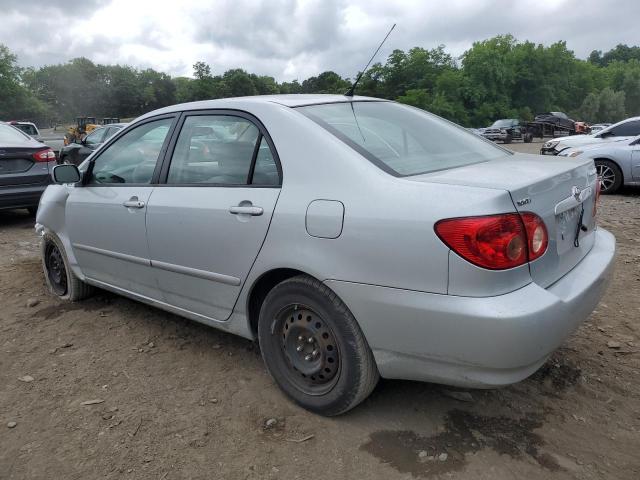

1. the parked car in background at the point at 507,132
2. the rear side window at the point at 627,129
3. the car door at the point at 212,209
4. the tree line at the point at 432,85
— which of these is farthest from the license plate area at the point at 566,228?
the tree line at the point at 432,85

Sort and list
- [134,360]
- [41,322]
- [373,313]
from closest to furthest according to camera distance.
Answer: [373,313], [134,360], [41,322]

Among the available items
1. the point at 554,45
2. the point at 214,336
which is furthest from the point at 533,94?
the point at 214,336

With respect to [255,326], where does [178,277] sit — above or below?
above

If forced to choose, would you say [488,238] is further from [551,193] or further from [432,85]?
[432,85]

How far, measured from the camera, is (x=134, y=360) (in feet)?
10.7

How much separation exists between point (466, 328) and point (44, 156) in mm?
7480

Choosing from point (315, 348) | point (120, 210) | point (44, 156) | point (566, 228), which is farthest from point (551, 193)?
point (44, 156)

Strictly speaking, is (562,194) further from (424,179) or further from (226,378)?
(226,378)

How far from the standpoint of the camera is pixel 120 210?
3.39 metres

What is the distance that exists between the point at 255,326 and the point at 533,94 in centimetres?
7022

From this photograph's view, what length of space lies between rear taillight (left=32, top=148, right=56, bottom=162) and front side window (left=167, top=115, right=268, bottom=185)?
544 centimetres

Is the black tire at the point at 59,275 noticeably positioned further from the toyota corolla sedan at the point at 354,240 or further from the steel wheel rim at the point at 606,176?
the steel wheel rim at the point at 606,176

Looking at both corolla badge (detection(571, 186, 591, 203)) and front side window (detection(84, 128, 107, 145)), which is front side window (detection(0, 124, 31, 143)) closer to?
front side window (detection(84, 128, 107, 145))

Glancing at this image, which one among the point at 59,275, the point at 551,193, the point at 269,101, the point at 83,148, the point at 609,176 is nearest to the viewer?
the point at 551,193
